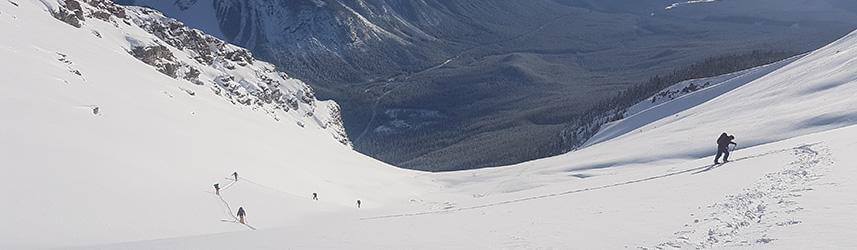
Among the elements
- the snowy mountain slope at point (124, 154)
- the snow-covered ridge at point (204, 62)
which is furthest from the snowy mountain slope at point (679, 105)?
the snow-covered ridge at point (204, 62)

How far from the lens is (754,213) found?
1841cm

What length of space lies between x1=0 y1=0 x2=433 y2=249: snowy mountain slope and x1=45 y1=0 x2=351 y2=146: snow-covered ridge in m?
0.64

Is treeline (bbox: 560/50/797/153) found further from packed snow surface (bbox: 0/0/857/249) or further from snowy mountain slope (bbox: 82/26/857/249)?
snowy mountain slope (bbox: 82/26/857/249)

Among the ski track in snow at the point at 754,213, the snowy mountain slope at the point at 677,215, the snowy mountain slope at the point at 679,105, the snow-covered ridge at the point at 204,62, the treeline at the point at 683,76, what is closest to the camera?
the ski track in snow at the point at 754,213

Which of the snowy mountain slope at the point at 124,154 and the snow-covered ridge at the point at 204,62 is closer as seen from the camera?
the snowy mountain slope at the point at 124,154

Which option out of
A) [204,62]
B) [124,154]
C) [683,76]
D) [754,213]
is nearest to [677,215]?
[754,213]

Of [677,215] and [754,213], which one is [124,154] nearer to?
[677,215]

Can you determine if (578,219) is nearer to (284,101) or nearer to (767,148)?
(767,148)

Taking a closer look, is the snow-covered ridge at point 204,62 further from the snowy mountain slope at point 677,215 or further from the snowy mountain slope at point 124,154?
the snowy mountain slope at point 677,215

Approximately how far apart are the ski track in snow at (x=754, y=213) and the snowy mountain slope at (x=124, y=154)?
55.0ft

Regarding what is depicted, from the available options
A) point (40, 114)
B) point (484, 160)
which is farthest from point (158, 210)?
point (484, 160)

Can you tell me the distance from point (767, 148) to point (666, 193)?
1368 centimetres

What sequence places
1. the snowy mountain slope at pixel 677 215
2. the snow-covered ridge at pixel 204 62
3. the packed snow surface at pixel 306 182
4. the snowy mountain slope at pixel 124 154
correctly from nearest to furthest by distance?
the snowy mountain slope at pixel 677 215
the packed snow surface at pixel 306 182
the snowy mountain slope at pixel 124 154
the snow-covered ridge at pixel 204 62

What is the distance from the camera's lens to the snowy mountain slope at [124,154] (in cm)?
2333
